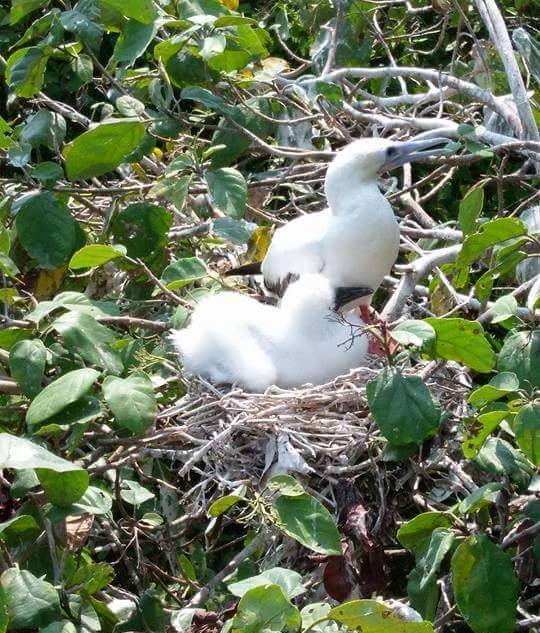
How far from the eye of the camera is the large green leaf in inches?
73.2

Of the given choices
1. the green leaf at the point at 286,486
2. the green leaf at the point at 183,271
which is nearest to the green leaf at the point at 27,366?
the green leaf at the point at 286,486

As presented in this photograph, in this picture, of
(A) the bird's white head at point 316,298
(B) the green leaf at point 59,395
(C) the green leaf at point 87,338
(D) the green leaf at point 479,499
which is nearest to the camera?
(D) the green leaf at point 479,499

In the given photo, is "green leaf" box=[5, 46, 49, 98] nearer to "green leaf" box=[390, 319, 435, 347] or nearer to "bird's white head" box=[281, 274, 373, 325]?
"bird's white head" box=[281, 274, 373, 325]

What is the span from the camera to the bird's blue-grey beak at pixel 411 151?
332 cm

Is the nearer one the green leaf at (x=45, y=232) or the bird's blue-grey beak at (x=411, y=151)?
the green leaf at (x=45, y=232)

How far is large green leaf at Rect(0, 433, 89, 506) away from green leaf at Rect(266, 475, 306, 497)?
39cm

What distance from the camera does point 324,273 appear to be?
11.6ft

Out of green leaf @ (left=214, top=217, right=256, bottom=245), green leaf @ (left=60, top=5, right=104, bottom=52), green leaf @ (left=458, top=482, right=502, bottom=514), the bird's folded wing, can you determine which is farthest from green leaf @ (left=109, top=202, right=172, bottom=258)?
green leaf @ (left=458, top=482, right=502, bottom=514)

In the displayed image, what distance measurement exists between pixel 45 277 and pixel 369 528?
144 centimetres

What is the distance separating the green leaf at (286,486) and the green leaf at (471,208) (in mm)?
846

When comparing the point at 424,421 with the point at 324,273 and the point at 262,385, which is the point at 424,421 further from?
the point at 324,273

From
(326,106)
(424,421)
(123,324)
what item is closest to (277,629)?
(424,421)

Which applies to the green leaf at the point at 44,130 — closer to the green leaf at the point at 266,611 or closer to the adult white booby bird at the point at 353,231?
the adult white booby bird at the point at 353,231

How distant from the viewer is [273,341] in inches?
133
